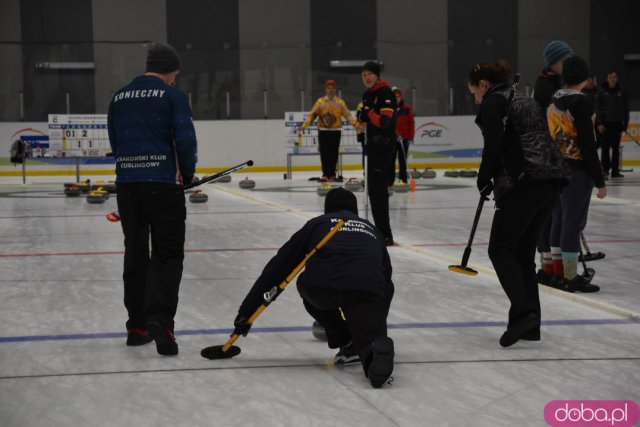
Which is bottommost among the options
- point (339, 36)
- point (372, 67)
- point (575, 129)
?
point (575, 129)

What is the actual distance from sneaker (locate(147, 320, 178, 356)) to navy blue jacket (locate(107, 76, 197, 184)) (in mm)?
733

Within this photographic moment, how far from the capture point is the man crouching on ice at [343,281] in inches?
179

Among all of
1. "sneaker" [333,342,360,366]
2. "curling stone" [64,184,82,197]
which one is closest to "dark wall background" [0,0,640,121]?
"curling stone" [64,184,82,197]

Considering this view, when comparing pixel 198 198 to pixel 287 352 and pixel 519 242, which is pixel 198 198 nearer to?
pixel 519 242

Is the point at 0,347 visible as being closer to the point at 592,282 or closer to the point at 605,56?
the point at 592,282

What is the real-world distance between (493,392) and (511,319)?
1015mm

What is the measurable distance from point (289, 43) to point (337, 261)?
66.8 ft

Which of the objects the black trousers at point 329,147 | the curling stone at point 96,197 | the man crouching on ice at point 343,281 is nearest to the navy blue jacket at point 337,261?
the man crouching on ice at point 343,281

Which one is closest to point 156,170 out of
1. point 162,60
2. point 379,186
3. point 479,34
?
point 162,60

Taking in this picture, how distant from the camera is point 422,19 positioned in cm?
2503

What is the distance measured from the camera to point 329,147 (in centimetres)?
1830

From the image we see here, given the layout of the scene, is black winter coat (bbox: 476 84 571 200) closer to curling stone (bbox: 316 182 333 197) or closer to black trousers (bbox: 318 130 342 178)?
curling stone (bbox: 316 182 333 197)

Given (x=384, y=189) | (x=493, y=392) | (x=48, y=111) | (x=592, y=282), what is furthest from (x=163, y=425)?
(x=48, y=111)

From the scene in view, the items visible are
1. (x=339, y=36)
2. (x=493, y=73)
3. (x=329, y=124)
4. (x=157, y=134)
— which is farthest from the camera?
(x=339, y=36)
